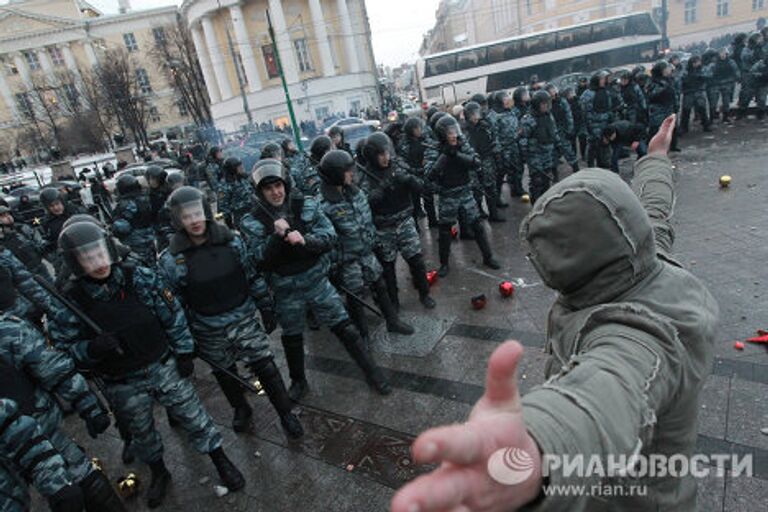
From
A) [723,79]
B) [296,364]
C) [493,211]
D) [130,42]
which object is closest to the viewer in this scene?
[296,364]

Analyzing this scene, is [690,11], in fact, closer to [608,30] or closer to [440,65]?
[608,30]

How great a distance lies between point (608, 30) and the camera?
25.5 m

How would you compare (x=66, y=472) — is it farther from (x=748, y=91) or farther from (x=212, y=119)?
(x=212, y=119)

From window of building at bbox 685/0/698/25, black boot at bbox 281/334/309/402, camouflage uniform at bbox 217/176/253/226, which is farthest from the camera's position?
window of building at bbox 685/0/698/25

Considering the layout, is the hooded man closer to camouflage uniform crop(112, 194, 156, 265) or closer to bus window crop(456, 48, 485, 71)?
camouflage uniform crop(112, 194, 156, 265)

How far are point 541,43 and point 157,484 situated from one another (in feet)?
94.8

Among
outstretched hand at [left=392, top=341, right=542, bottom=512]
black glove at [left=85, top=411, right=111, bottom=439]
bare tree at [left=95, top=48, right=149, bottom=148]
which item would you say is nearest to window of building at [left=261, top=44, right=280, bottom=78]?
Answer: bare tree at [left=95, top=48, right=149, bottom=148]

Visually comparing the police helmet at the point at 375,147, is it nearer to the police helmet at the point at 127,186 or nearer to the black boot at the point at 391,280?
the black boot at the point at 391,280

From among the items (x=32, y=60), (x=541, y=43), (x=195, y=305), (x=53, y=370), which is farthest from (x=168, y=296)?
(x=32, y=60)

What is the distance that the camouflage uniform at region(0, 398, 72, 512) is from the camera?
246 centimetres

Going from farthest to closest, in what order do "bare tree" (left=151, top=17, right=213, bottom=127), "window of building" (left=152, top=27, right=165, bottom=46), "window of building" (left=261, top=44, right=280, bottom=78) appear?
"window of building" (left=152, top=27, right=165, bottom=46) → "window of building" (left=261, top=44, right=280, bottom=78) → "bare tree" (left=151, top=17, right=213, bottom=127)

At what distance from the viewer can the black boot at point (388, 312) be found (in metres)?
5.00

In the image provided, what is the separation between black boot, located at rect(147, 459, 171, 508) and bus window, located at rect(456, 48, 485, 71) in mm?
27907

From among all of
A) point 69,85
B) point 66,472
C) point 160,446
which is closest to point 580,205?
point 66,472
